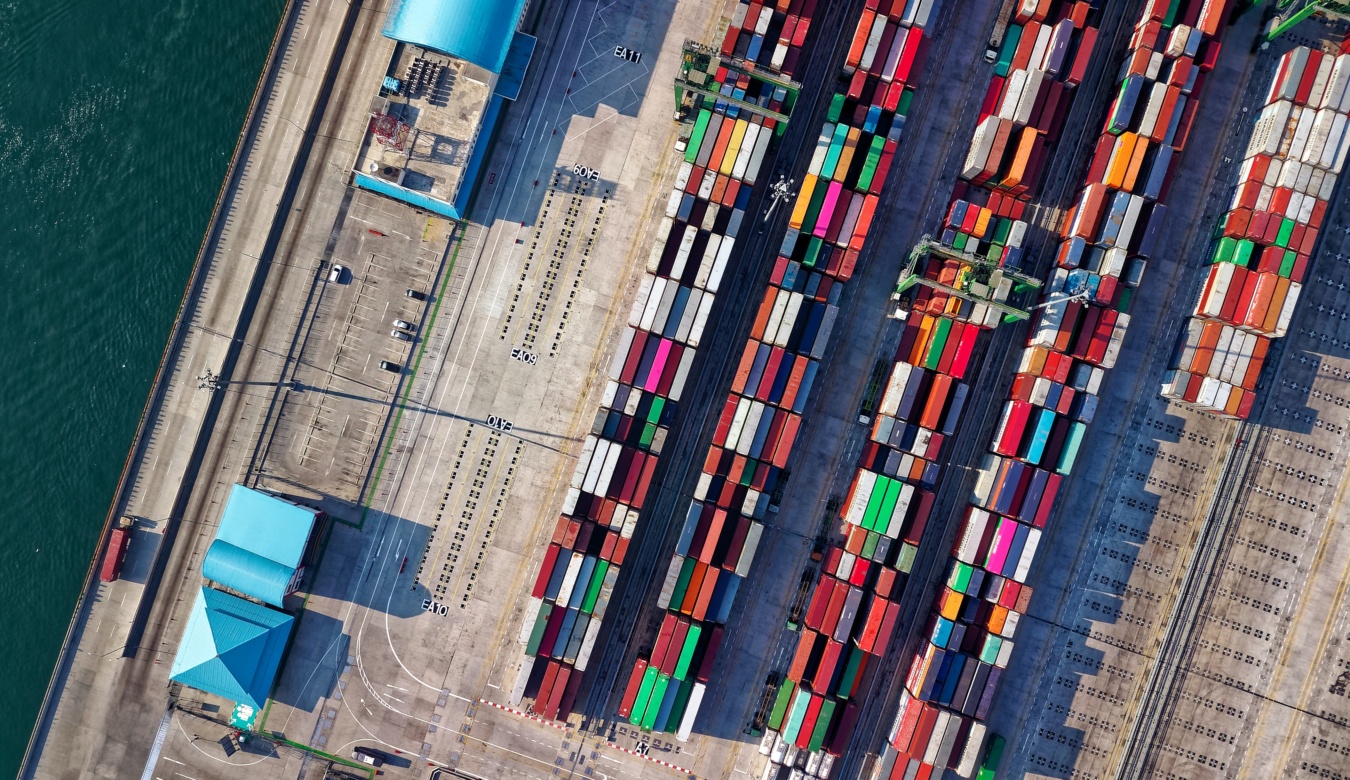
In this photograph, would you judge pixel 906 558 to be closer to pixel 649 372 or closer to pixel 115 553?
pixel 649 372

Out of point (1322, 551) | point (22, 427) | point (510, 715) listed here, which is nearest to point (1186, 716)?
point (1322, 551)

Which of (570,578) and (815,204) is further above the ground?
(815,204)

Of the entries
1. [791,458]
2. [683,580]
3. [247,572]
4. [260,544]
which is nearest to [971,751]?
[683,580]

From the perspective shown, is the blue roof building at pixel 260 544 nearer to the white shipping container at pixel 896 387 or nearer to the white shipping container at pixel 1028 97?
the white shipping container at pixel 896 387

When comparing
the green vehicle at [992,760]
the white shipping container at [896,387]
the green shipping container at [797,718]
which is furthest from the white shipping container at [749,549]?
the green vehicle at [992,760]

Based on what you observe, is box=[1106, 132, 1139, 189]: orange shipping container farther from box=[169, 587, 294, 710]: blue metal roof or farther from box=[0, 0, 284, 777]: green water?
box=[169, 587, 294, 710]: blue metal roof

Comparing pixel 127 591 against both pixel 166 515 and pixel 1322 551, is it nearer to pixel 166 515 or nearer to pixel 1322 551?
pixel 166 515
